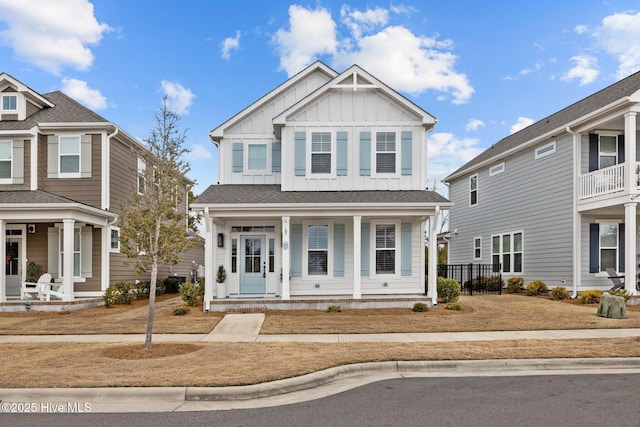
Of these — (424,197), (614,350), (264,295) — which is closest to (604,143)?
(424,197)

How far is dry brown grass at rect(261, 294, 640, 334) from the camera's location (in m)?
12.9

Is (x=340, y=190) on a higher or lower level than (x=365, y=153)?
lower

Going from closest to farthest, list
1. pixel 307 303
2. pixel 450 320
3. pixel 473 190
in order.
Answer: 1. pixel 450 320
2. pixel 307 303
3. pixel 473 190

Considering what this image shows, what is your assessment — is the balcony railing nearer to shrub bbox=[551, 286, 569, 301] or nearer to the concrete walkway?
shrub bbox=[551, 286, 569, 301]

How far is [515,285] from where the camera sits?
22.9 m

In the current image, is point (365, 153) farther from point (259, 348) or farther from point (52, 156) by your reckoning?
point (52, 156)

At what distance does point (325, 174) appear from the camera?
58.2 feet

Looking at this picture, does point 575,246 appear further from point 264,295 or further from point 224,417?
point 224,417

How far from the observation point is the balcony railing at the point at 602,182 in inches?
709

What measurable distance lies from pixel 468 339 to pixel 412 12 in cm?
1397

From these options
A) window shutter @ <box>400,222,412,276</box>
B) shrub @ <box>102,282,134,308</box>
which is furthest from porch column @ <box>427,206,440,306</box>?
shrub @ <box>102,282,134,308</box>

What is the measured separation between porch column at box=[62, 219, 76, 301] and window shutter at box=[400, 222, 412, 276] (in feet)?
36.5

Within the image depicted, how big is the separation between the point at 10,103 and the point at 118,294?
344 inches

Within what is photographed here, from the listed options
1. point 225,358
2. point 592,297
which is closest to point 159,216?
point 225,358
